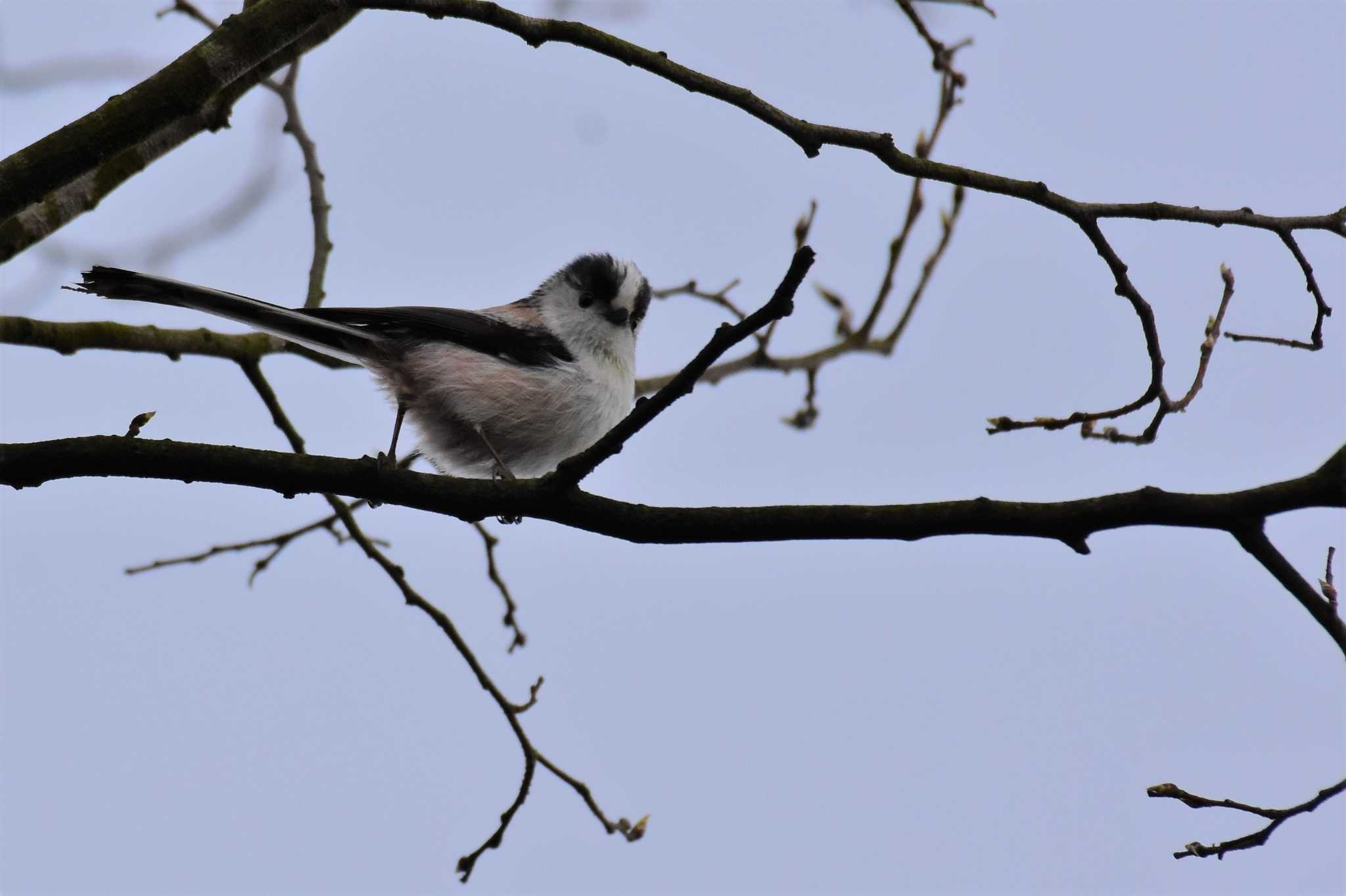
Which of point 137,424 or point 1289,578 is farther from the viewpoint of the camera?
point 137,424

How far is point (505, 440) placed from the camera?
213 inches

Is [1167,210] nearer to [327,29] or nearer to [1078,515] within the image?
[1078,515]

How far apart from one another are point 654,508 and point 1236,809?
1542mm

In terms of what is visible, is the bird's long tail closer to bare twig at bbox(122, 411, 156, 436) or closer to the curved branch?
bare twig at bbox(122, 411, 156, 436)

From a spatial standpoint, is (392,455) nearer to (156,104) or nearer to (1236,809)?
(156,104)

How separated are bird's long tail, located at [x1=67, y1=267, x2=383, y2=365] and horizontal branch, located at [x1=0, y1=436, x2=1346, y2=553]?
71 cm

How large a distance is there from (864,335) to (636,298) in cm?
115

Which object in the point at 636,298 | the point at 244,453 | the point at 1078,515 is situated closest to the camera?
the point at 1078,515

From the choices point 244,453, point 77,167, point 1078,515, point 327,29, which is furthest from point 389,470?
point 327,29

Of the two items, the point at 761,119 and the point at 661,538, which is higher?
the point at 761,119

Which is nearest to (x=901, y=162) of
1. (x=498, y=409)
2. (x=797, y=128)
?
(x=797, y=128)

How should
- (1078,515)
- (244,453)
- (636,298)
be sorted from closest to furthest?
(1078,515) < (244,453) < (636,298)

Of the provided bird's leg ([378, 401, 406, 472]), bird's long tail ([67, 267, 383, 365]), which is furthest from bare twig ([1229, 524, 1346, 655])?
bird's long tail ([67, 267, 383, 365])

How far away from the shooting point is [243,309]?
4.49m
